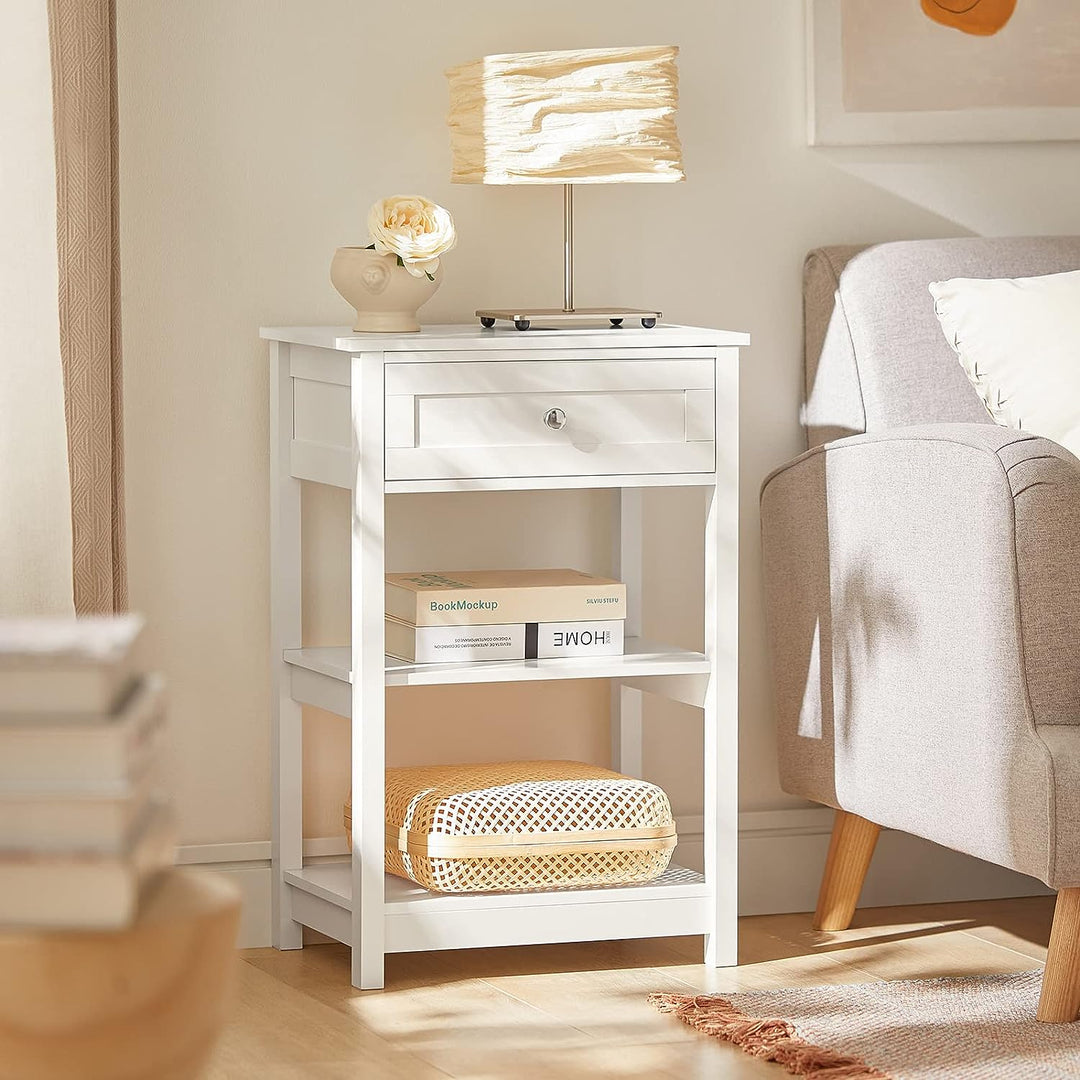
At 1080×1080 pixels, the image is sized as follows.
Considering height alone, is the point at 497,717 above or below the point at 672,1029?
above

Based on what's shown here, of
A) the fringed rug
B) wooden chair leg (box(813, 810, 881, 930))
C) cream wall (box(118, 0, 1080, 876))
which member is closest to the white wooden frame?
cream wall (box(118, 0, 1080, 876))

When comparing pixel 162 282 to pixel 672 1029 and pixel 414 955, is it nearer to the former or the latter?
pixel 414 955

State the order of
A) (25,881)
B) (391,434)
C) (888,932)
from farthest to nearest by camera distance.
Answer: (888,932)
(391,434)
(25,881)

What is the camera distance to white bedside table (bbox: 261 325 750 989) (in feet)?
7.00

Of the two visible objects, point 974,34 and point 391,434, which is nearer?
point 391,434

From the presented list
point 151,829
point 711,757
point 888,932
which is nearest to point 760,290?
point 711,757

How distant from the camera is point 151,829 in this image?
24.4 inches

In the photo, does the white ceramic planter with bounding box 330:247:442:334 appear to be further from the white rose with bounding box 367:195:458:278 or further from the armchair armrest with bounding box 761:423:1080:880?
the armchair armrest with bounding box 761:423:1080:880

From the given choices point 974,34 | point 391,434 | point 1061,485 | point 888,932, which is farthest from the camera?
point 974,34

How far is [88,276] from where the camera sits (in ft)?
6.89

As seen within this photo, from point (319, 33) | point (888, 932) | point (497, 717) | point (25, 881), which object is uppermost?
point (319, 33)

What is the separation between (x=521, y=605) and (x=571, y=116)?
642 mm

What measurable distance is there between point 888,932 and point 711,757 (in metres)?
0.45

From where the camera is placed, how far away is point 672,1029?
6.68 ft
